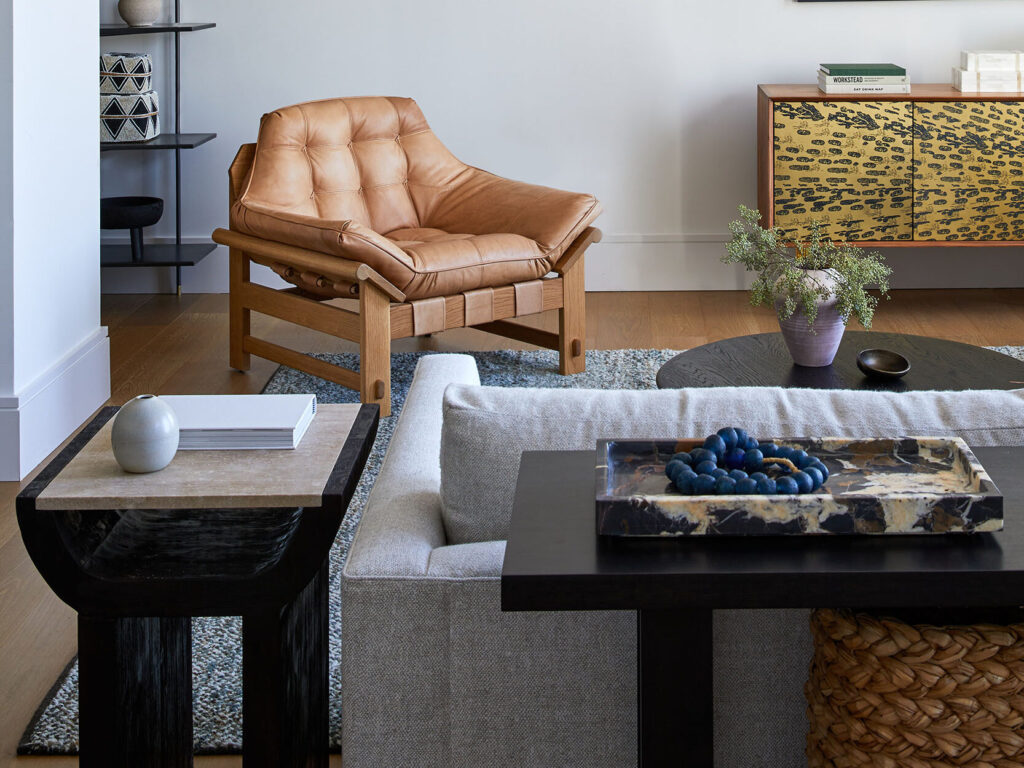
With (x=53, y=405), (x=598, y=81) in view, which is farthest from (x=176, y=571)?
(x=598, y=81)

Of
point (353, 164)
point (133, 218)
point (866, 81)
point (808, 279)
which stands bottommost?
point (808, 279)

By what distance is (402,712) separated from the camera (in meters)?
1.41

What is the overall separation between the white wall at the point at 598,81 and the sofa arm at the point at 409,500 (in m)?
3.34

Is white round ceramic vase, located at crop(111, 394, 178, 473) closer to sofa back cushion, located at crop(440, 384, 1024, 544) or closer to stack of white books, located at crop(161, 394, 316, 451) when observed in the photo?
stack of white books, located at crop(161, 394, 316, 451)

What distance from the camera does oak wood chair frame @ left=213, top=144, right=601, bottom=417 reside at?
3598 mm

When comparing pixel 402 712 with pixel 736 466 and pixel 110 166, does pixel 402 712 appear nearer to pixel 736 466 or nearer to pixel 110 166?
pixel 736 466

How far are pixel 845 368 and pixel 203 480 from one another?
70.4 inches

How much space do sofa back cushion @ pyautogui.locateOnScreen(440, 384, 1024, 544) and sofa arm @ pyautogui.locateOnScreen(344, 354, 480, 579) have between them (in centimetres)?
6

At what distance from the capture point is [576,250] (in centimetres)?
400

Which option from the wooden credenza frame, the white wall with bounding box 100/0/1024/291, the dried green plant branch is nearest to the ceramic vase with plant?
the dried green plant branch

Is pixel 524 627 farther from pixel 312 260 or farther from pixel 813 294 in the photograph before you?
pixel 312 260

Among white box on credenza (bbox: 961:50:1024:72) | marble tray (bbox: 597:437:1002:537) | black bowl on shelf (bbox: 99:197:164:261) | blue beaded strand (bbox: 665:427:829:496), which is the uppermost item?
white box on credenza (bbox: 961:50:1024:72)

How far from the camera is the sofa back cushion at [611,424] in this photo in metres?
Answer: 1.46

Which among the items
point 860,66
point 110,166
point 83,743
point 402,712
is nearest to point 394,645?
point 402,712
